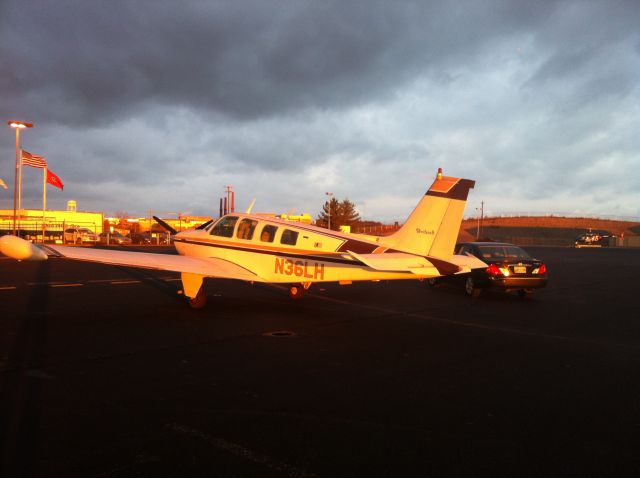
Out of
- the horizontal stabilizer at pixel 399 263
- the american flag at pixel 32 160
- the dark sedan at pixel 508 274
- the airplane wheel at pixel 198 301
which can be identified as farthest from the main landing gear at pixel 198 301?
the american flag at pixel 32 160

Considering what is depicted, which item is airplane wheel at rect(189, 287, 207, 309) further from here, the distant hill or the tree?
the distant hill

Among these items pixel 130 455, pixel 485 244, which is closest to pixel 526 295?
pixel 485 244

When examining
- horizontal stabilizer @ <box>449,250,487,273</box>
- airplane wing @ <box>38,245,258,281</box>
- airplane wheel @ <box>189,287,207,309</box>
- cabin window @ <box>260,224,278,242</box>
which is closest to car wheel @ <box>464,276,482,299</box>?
horizontal stabilizer @ <box>449,250,487,273</box>

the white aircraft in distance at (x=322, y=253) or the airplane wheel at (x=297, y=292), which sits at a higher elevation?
the white aircraft in distance at (x=322, y=253)

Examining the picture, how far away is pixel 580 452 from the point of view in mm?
4078

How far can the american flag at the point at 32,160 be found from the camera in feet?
120

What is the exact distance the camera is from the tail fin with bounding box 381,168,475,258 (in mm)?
10797

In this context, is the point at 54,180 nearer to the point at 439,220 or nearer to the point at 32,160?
the point at 32,160

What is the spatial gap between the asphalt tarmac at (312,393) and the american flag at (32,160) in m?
30.1

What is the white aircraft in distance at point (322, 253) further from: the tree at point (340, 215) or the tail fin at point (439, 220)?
the tree at point (340, 215)

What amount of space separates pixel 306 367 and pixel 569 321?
7.26m

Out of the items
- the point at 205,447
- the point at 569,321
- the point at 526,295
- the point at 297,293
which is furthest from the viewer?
the point at 526,295

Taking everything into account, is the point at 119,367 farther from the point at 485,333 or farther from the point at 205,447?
the point at 485,333

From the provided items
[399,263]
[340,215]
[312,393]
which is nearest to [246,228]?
[399,263]
